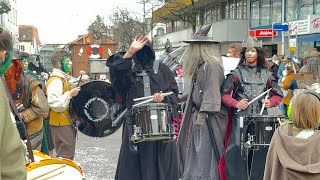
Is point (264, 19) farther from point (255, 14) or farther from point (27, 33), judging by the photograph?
point (27, 33)

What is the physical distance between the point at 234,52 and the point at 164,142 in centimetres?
484

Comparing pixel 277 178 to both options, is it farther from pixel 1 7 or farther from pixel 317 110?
pixel 1 7

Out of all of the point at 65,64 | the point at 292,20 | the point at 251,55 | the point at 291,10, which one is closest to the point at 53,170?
the point at 251,55

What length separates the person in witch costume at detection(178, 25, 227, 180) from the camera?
5.80 m

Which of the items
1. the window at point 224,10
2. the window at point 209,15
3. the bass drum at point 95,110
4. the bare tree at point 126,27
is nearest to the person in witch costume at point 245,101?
the bass drum at point 95,110

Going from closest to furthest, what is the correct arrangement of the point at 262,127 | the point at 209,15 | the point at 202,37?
the point at 262,127 < the point at 202,37 < the point at 209,15

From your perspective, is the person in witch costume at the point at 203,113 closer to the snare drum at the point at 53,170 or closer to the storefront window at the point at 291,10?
the snare drum at the point at 53,170

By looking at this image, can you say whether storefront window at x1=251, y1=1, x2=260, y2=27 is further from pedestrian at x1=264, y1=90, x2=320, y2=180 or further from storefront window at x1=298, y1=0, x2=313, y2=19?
pedestrian at x1=264, y1=90, x2=320, y2=180

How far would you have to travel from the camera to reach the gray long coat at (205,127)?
19.0 feet

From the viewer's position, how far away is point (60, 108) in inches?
258

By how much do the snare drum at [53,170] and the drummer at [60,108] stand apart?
2.89 meters

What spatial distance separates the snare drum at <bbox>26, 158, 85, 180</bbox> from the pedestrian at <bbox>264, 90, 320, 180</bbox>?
4.83 ft

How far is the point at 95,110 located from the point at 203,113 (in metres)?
1.52

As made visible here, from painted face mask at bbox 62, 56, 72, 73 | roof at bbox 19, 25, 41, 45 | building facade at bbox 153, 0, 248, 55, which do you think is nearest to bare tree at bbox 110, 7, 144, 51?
building facade at bbox 153, 0, 248, 55
